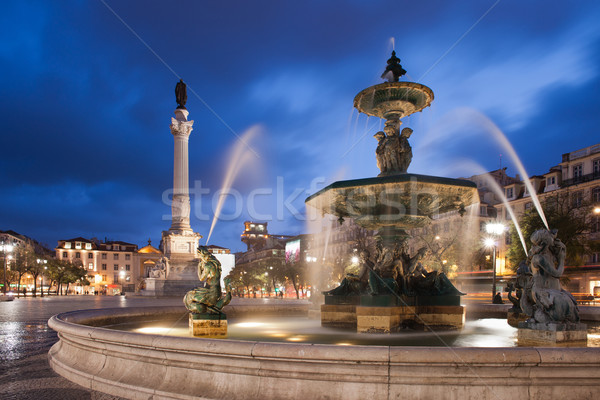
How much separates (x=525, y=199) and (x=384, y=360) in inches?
2261

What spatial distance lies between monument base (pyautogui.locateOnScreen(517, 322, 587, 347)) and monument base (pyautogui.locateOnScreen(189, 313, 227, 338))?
177 inches

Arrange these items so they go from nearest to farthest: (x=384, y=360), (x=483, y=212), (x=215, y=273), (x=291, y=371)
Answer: (x=384, y=360) → (x=291, y=371) → (x=215, y=273) → (x=483, y=212)

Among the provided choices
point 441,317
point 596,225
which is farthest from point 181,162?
point 596,225

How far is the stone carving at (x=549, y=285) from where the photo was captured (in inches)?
246

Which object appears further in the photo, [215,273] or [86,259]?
[86,259]

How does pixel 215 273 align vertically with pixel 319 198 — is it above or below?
below

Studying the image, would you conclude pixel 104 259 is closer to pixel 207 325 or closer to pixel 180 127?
pixel 180 127

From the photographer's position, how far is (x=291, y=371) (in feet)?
16.0

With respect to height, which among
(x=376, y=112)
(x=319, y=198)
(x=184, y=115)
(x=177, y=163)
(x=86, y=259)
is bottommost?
(x=86, y=259)

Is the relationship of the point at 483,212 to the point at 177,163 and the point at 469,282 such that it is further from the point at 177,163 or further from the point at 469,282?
the point at 177,163

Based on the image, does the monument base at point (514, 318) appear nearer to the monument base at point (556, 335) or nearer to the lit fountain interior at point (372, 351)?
the lit fountain interior at point (372, 351)

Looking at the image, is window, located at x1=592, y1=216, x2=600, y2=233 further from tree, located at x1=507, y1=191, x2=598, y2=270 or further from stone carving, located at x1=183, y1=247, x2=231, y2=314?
stone carving, located at x1=183, y1=247, x2=231, y2=314

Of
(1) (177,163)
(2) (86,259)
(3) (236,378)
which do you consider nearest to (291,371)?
(3) (236,378)

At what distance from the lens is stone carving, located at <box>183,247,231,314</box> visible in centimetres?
750
